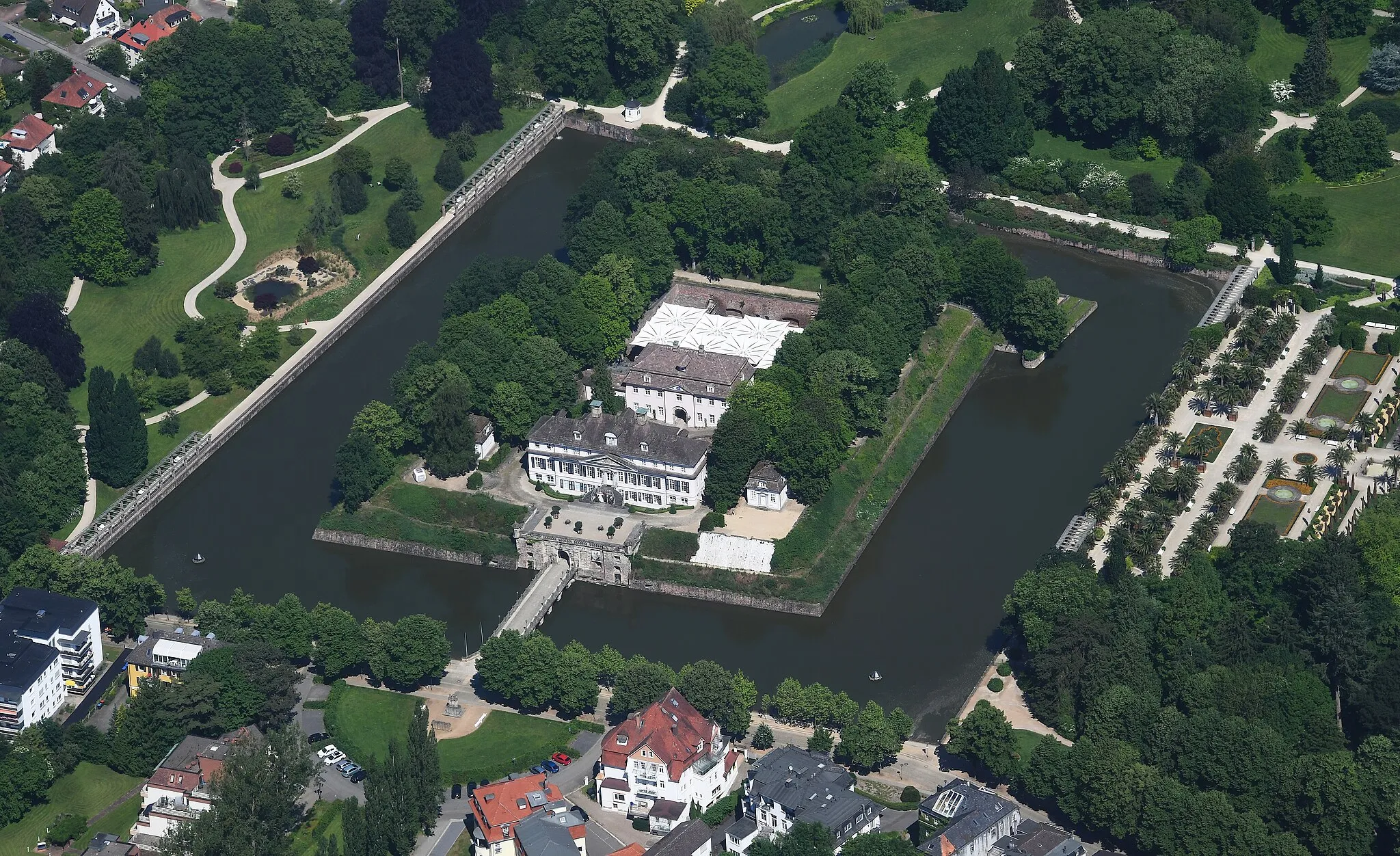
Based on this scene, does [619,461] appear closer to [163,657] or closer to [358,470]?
[358,470]

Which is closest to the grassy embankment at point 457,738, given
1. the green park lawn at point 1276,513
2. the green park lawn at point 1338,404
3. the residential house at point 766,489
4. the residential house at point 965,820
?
the residential house at point 965,820

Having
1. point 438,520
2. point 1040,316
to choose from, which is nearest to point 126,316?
point 438,520

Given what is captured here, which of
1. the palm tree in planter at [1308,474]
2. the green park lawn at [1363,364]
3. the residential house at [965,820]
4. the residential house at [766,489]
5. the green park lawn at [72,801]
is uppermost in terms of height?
the green park lawn at [72,801]

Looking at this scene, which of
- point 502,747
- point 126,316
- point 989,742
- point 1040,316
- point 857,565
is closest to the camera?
point 989,742

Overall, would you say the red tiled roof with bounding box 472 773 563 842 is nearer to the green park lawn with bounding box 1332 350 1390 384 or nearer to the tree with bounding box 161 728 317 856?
the tree with bounding box 161 728 317 856

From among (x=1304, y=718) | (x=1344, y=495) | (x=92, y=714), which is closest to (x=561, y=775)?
(x=92, y=714)

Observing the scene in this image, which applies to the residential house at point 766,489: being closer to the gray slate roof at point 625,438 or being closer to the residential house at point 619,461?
the residential house at point 619,461
